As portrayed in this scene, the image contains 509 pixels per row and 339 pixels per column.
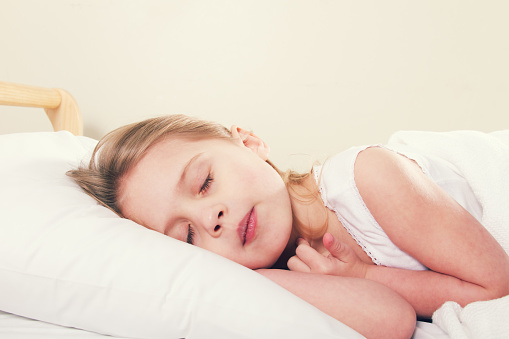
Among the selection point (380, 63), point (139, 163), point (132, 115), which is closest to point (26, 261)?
point (139, 163)

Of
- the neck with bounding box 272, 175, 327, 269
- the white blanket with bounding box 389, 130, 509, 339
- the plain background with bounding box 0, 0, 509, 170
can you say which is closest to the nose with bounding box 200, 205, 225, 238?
the neck with bounding box 272, 175, 327, 269

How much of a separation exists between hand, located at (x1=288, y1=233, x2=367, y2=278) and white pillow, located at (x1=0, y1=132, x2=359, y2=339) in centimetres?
24

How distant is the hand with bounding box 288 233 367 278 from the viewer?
0.76 metres

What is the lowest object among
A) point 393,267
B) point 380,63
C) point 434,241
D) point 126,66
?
point 393,267

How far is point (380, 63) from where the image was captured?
1.52 meters

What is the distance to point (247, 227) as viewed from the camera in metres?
A: 0.75

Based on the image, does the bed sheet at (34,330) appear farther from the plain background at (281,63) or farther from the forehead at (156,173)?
the plain background at (281,63)

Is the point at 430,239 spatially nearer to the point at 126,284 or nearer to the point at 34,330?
the point at 126,284

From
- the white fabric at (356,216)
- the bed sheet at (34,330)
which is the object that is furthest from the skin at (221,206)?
the bed sheet at (34,330)

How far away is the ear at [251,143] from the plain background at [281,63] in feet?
2.13

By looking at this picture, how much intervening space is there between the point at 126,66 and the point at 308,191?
1090 mm

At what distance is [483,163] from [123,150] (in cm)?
76

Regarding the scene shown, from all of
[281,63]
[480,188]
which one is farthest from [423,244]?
[281,63]

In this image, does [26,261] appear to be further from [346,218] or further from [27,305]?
[346,218]
